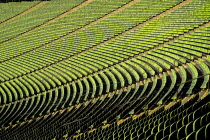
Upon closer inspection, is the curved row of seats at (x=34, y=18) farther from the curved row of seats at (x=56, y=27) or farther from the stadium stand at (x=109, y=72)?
the stadium stand at (x=109, y=72)

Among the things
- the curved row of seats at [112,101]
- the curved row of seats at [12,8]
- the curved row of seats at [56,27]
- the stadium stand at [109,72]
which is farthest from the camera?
the curved row of seats at [12,8]

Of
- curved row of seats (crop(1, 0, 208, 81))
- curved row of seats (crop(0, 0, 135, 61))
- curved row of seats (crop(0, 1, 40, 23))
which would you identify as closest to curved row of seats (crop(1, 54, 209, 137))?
curved row of seats (crop(1, 0, 208, 81))

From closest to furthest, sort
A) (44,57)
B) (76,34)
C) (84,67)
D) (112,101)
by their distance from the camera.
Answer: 1. (112,101)
2. (84,67)
3. (44,57)
4. (76,34)

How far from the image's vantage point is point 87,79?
64.1ft

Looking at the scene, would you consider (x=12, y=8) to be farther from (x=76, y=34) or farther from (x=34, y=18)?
(x=76, y=34)

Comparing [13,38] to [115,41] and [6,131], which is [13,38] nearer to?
[115,41]

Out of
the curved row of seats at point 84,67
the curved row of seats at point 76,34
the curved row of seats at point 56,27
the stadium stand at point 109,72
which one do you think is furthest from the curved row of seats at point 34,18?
the curved row of seats at point 84,67

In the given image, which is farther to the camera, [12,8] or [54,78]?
[12,8]

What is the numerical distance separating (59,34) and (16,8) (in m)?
12.7

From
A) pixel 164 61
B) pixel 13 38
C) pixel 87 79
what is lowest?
pixel 13 38

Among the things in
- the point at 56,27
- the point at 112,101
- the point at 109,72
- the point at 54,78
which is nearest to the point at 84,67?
the point at 54,78

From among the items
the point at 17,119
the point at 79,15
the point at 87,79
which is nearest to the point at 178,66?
the point at 87,79

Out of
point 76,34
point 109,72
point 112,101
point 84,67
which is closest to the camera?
point 112,101

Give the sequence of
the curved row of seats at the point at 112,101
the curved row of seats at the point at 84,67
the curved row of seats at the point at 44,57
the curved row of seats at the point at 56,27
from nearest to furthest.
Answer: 1. the curved row of seats at the point at 112,101
2. the curved row of seats at the point at 84,67
3. the curved row of seats at the point at 44,57
4. the curved row of seats at the point at 56,27
